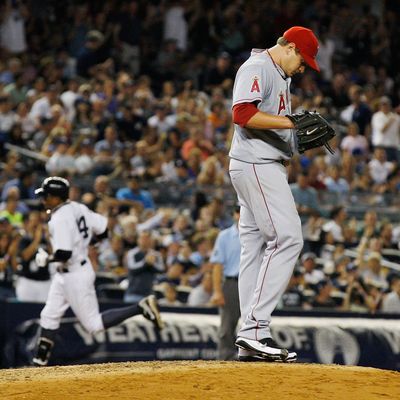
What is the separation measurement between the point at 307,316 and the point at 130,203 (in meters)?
3.66

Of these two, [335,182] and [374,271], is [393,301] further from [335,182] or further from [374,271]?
[335,182]

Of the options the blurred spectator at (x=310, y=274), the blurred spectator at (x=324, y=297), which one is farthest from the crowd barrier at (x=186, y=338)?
the blurred spectator at (x=310, y=274)

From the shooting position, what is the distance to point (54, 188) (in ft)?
32.7

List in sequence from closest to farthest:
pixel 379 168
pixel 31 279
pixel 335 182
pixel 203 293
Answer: pixel 31 279 → pixel 203 293 → pixel 335 182 → pixel 379 168

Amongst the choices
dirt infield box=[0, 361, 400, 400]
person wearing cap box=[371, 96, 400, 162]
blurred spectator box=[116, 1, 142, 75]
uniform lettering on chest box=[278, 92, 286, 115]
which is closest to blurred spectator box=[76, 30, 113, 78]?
blurred spectator box=[116, 1, 142, 75]

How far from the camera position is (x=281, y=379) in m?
6.33

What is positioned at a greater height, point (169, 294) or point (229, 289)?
point (229, 289)

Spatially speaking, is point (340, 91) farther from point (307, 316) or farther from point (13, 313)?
point (13, 313)

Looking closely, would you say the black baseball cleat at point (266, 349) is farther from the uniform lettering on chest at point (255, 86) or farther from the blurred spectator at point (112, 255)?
the blurred spectator at point (112, 255)

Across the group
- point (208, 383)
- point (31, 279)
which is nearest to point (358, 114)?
point (31, 279)

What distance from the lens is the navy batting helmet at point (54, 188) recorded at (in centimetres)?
993

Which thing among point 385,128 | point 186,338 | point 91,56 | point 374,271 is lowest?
point 186,338

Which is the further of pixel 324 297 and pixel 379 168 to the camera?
pixel 379 168

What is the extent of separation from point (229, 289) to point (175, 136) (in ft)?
20.5
